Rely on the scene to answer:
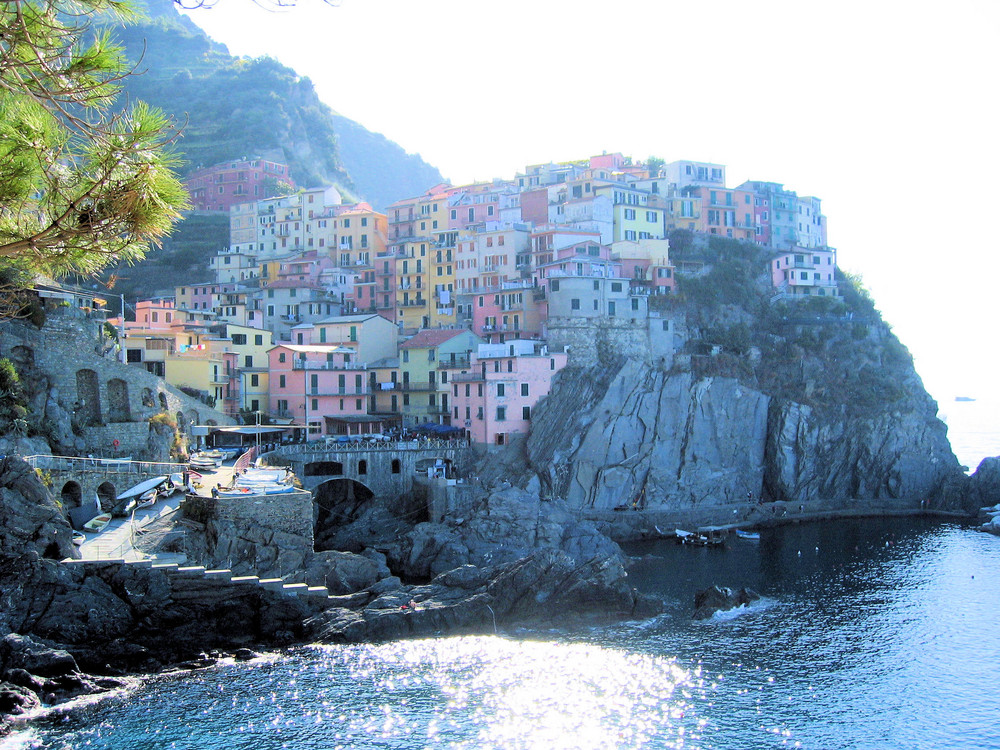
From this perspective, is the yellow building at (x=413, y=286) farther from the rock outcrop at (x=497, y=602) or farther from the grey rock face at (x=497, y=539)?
the rock outcrop at (x=497, y=602)

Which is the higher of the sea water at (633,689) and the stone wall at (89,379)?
the stone wall at (89,379)

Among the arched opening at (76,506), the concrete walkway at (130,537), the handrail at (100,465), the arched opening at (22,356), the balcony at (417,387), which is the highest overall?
the arched opening at (22,356)

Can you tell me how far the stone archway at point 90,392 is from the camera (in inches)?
1890

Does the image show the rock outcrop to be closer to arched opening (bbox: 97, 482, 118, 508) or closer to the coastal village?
arched opening (bbox: 97, 482, 118, 508)

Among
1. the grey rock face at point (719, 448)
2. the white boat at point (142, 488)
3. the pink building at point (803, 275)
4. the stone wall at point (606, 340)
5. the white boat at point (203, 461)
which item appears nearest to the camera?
the white boat at point (142, 488)

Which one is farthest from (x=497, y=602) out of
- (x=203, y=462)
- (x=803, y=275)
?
Result: (x=803, y=275)

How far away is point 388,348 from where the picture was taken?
7244cm

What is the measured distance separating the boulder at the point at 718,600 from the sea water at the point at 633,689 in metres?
0.61

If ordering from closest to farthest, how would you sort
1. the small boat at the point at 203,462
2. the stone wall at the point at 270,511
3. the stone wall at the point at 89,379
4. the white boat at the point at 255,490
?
the stone wall at the point at 270,511
the white boat at the point at 255,490
the stone wall at the point at 89,379
the small boat at the point at 203,462

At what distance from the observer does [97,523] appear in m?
38.2

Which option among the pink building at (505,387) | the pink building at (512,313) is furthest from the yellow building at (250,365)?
the pink building at (512,313)

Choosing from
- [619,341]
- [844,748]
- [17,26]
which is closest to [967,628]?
[844,748]

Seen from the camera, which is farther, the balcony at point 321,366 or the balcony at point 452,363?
the balcony at point 452,363

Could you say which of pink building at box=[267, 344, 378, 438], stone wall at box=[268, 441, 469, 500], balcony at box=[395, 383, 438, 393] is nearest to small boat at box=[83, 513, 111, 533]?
stone wall at box=[268, 441, 469, 500]
